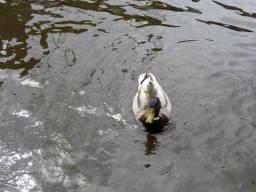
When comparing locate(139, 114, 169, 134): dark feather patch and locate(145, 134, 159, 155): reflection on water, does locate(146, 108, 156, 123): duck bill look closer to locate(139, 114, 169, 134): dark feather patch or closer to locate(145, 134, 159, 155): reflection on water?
locate(139, 114, 169, 134): dark feather patch

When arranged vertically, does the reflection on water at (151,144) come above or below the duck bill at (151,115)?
below

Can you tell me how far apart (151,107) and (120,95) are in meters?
1.01

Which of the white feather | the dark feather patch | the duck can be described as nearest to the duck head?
the duck

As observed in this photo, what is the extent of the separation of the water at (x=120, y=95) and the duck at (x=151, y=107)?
7.0 inches

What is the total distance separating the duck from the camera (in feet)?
15.1

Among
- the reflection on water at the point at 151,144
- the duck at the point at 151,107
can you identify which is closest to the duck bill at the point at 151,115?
the duck at the point at 151,107

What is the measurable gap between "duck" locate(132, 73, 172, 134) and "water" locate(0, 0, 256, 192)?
179 millimetres

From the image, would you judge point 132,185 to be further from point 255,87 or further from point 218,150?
point 255,87

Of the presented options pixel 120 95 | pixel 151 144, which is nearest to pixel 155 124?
pixel 151 144

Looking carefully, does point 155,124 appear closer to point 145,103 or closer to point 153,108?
point 153,108

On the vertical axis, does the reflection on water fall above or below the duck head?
below

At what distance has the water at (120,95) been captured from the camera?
153 inches

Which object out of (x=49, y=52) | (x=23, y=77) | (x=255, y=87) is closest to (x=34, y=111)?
(x=23, y=77)

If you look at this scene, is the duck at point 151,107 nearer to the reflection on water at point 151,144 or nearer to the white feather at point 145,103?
the white feather at point 145,103
